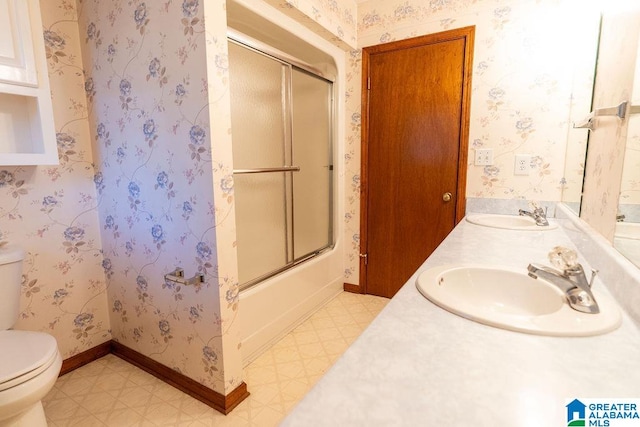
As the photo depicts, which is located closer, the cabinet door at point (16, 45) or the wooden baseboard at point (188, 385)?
the cabinet door at point (16, 45)

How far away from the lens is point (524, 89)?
2.01 meters

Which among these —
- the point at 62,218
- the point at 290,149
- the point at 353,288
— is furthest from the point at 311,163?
the point at 62,218

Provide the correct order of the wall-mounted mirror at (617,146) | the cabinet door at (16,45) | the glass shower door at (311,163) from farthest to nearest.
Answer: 1. the glass shower door at (311,163)
2. the cabinet door at (16,45)
3. the wall-mounted mirror at (617,146)

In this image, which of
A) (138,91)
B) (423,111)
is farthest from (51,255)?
(423,111)

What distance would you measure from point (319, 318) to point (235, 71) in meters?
1.73

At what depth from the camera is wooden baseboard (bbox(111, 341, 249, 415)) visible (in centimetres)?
151

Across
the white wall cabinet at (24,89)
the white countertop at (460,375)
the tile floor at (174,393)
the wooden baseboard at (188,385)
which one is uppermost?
the white wall cabinet at (24,89)

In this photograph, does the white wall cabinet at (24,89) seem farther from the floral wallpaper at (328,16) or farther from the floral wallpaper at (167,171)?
the floral wallpaper at (328,16)

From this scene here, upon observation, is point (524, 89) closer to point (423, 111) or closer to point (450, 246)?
point (423, 111)

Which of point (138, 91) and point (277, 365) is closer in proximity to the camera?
point (138, 91)

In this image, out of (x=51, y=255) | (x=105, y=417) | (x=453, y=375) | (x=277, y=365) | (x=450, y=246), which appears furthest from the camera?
(x=277, y=365)

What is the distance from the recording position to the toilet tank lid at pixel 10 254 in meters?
1.37

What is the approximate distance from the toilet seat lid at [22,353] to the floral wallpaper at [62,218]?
0.38 meters

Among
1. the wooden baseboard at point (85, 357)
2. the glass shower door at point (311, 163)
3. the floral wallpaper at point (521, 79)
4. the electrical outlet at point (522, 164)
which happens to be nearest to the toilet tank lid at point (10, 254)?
the wooden baseboard at point (85, 357)
